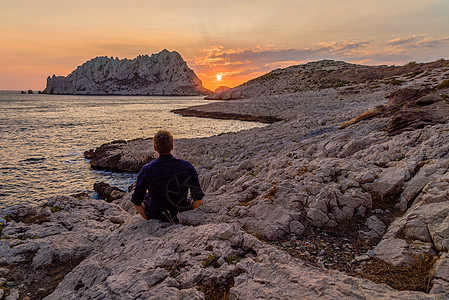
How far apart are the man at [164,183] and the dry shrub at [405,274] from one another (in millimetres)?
3702

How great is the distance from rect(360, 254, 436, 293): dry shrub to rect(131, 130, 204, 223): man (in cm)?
370

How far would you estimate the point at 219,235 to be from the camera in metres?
5.00

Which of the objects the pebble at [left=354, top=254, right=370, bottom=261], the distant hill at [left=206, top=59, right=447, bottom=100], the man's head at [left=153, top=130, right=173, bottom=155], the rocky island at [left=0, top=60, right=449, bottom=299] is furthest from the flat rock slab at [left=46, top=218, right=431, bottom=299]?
the distant hill at [left=206, top=59, right=447, bottom=100]

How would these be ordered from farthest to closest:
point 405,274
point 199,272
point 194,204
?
1. point 194,204
2. point 199,272
3. point 405,274

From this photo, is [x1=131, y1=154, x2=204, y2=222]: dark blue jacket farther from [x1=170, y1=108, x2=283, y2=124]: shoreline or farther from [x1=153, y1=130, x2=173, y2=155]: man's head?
[x1=170, y1=108, x2=283, y2=124]: shoreline

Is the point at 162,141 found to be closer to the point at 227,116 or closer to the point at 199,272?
the point at 199,272

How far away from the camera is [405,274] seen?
4117mm

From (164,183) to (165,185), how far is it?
51 mm

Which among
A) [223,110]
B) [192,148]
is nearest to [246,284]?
[192,148]

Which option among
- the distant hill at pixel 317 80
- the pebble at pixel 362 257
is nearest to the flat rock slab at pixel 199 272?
the pebble at pixel 362 257

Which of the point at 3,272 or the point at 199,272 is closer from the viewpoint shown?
the point at 199,272

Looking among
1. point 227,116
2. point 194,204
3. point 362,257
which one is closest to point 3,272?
point 194,204

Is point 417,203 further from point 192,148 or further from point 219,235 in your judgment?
point 192,148

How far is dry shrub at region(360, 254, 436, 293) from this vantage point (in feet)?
12.2
